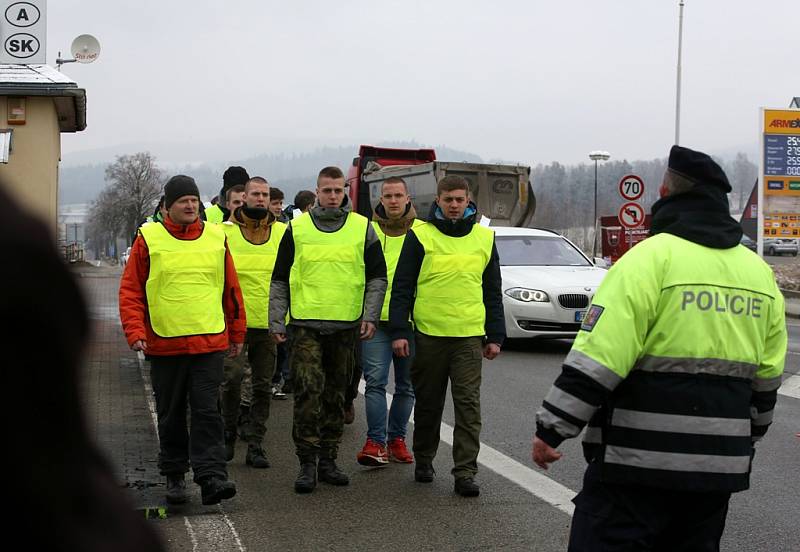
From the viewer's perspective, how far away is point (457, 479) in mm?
6945

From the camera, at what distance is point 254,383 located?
8281 mm

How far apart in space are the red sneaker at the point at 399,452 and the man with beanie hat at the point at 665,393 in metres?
4.38

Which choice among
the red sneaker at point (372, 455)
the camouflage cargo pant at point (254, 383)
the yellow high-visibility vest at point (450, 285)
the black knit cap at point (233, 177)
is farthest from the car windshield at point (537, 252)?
the yellow high-visibility vest at point (450, 285)

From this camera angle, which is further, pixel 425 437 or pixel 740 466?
pixel 425 437

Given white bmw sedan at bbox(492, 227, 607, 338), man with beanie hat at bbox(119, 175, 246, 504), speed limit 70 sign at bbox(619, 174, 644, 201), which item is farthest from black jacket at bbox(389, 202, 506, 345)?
speed limit 70 sign at bbox(619, 174, 644, 201)

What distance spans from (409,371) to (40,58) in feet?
30.3

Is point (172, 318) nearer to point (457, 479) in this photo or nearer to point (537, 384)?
point (457, 479)

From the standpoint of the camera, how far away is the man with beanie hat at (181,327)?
6.63 meters

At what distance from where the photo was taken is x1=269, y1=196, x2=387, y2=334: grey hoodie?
7.39 metres

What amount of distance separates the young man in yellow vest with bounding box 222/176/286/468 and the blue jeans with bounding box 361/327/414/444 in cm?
74

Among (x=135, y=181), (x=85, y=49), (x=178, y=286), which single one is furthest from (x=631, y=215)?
(x=135, y=181)

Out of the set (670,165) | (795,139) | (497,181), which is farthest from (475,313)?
(795,139)

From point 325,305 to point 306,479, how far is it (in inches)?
42.7

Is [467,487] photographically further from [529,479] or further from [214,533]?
[214,533]
